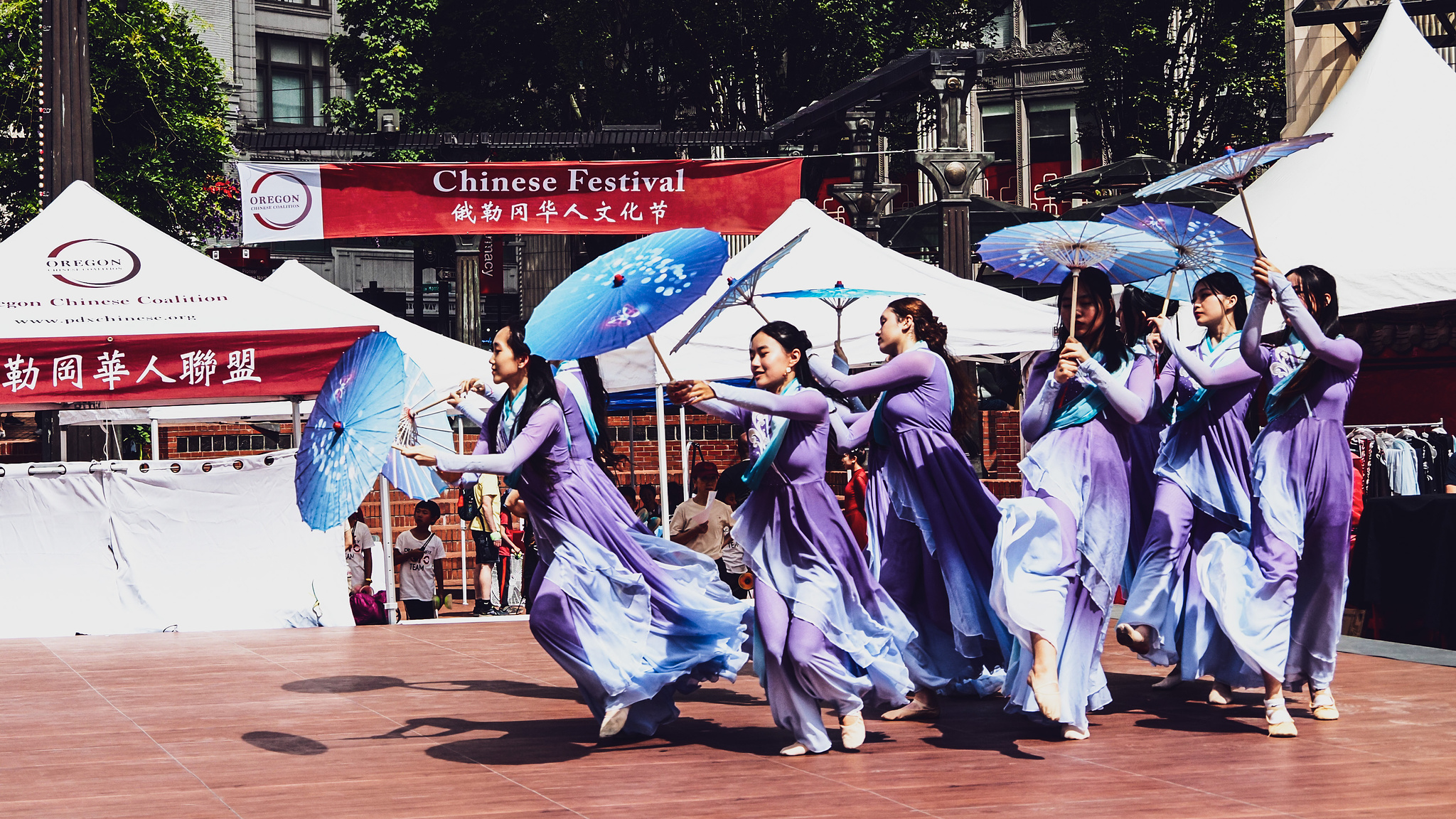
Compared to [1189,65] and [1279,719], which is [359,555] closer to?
[1279,719]

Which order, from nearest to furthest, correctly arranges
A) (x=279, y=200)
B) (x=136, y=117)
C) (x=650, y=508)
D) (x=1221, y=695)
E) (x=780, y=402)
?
(x=780, y=402), (x=1221, y=695), (x=279, y=200), (x=650, y=508), (x=136, y=117)

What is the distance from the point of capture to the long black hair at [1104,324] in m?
6.80

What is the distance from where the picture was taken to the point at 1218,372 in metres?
6.98

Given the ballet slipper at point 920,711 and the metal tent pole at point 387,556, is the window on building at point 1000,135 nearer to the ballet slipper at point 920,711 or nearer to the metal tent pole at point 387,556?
the metal tent pole at point 387,556

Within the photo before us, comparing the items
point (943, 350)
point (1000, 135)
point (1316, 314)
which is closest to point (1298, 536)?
point (1316, 314)

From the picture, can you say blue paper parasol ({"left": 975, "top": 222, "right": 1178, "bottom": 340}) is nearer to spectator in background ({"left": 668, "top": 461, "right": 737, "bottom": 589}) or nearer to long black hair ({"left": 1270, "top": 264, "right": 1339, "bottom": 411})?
long black hair ({"left": 1270, "top": 264, "right": 1339, "bottom": 411})

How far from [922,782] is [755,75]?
21.6 metres

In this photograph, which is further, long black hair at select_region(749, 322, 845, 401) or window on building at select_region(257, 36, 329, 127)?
window on building at select_region(257, 36, 329, 127)

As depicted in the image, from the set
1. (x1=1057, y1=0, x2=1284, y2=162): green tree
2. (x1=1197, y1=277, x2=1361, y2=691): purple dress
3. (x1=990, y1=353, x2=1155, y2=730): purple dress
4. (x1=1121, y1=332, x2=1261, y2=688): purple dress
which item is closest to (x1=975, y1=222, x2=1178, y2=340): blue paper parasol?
(x1=990, y1=353, x2=1155, y2=730): purple dress

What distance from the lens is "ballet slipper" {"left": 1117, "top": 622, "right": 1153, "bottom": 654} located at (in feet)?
22.5

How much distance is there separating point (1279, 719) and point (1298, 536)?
78cm

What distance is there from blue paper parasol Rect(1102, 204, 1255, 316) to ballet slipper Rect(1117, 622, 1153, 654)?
5.15 ft

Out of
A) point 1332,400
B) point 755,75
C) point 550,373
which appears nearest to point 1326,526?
point 1332,400

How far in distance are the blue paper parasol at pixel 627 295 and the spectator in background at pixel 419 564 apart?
795cm
